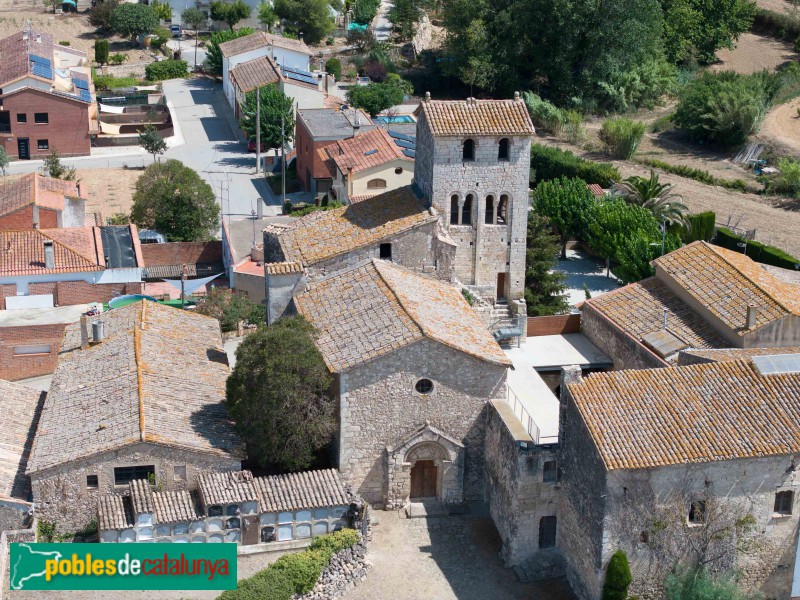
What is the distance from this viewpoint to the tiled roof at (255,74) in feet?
337

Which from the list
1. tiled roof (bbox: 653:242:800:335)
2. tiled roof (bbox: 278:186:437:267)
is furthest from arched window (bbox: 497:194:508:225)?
tiled roof (bbox: 653:242:800:335)

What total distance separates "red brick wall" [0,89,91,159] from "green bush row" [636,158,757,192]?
44.3 meters

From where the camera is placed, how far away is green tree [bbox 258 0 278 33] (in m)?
130

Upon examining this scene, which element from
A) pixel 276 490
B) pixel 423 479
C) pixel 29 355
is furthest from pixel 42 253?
pixel 423 479

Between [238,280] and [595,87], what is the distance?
51.9m

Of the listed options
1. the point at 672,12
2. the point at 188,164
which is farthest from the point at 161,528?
the point at 672,12

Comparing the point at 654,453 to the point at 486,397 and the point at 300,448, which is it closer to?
the point at 486,397

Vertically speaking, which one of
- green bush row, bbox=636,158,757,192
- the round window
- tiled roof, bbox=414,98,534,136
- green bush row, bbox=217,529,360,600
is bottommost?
green bush row, bbox=217,529,360,600

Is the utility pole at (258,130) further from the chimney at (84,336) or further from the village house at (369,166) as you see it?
the chimney at (84,336)

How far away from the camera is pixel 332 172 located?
3349 inches

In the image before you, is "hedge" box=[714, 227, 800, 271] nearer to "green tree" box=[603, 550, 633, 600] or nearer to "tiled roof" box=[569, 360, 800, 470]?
"tiled roof" box=[569, 360, 800, 470]

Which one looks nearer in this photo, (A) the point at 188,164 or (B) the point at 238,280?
(B) the point at 238,280

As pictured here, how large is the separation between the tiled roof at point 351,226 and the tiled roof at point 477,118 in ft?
12.8

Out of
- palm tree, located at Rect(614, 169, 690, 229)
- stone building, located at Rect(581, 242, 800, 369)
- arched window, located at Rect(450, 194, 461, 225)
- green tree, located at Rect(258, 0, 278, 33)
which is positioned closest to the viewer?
stone building, located at Rect(581, 242, 800, 369)
